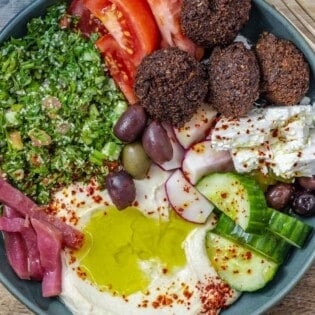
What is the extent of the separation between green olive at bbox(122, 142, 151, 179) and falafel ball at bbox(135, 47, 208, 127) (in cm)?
14

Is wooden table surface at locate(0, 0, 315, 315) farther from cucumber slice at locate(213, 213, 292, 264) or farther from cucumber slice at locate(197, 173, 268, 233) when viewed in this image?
cucumber slice at locate(197, 173, 268, 233)

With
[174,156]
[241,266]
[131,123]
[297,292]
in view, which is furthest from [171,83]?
[297,292]

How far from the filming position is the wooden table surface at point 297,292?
2.79 metres

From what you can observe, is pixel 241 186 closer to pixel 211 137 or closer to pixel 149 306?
pixel 211 137

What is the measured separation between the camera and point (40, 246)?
2.64 meters

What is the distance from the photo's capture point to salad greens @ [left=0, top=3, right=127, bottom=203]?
8.61 feet

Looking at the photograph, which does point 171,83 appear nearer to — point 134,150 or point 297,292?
point 134,150

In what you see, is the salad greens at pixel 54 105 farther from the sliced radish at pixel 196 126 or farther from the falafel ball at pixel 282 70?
the falafel ball at pixel 282 70

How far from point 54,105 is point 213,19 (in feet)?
1.90

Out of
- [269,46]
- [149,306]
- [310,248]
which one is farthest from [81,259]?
[269,46]

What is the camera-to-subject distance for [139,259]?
2.71 metres

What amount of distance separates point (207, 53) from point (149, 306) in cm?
86

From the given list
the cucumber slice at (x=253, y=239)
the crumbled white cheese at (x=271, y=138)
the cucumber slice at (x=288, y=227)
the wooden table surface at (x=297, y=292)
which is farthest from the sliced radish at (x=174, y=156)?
the wooden table surface at (x=297, y=292)

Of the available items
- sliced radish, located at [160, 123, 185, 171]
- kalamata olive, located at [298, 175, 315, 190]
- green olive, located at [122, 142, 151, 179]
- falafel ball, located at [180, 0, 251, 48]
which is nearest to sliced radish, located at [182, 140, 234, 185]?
sliced radish, located at [160, 123, 185, 171]
